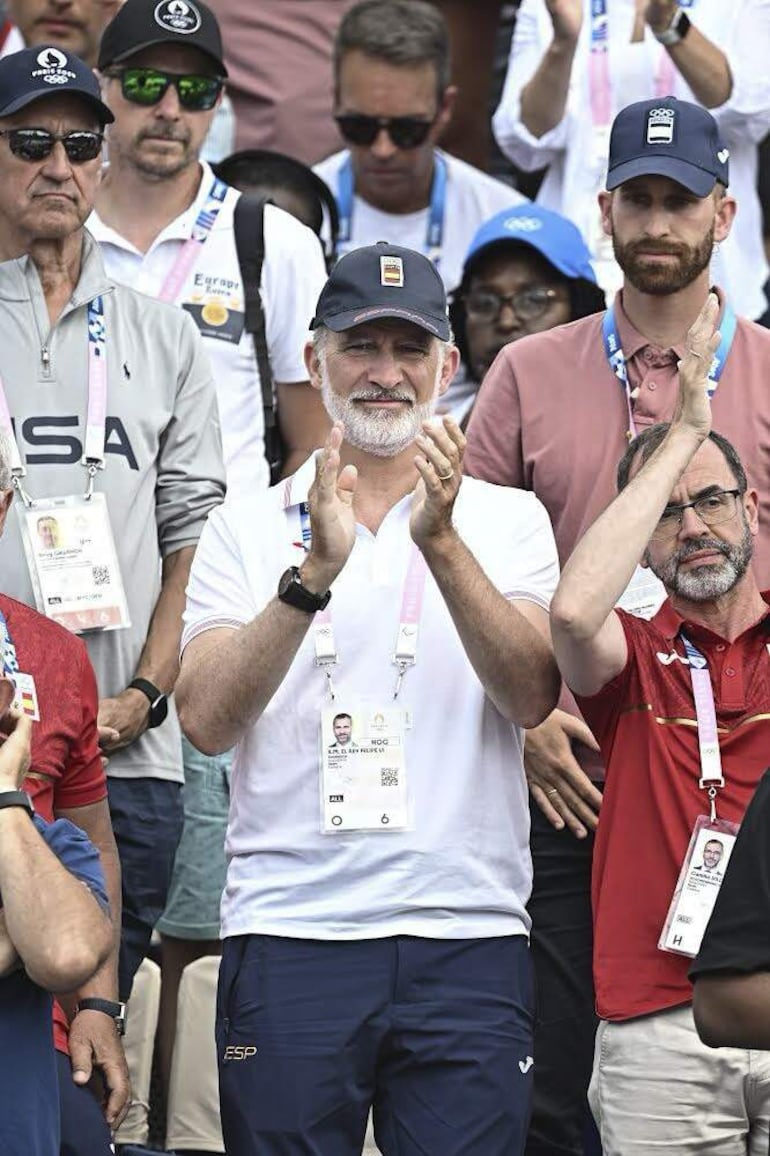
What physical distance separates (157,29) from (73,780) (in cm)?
255

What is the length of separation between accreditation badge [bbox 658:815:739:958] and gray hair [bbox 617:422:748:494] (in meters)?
0.84

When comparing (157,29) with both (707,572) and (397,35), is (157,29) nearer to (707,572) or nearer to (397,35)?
(397,35)

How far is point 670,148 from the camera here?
5.68 meters

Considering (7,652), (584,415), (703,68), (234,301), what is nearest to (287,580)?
(7,652)

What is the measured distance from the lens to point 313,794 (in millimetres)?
4797

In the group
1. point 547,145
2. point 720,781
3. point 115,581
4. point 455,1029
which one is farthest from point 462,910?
point 547,145

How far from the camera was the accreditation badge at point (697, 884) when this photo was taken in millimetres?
4785

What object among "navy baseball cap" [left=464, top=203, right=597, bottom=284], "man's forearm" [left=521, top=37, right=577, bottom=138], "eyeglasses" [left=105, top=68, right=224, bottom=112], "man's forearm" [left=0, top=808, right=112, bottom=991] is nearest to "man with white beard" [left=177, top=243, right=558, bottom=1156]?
"man's forearm" [left=0, top=808, right=112, bottom=991]

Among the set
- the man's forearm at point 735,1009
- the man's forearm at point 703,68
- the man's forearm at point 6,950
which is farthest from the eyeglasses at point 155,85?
the man's forearm at point 735,1009

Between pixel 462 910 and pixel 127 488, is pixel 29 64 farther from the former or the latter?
pixel 462 910

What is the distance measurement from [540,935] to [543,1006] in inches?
7.2

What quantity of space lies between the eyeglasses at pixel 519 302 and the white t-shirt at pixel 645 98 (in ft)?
2.46

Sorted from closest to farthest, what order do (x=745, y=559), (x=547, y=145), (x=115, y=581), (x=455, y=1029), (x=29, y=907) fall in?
(x=29, y=907) < (x=455, y=1029) < (x=745, y=559) < (x=115, y=581) < (x=547, y=145)

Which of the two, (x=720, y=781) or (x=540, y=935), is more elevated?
(x=720, y=781)
